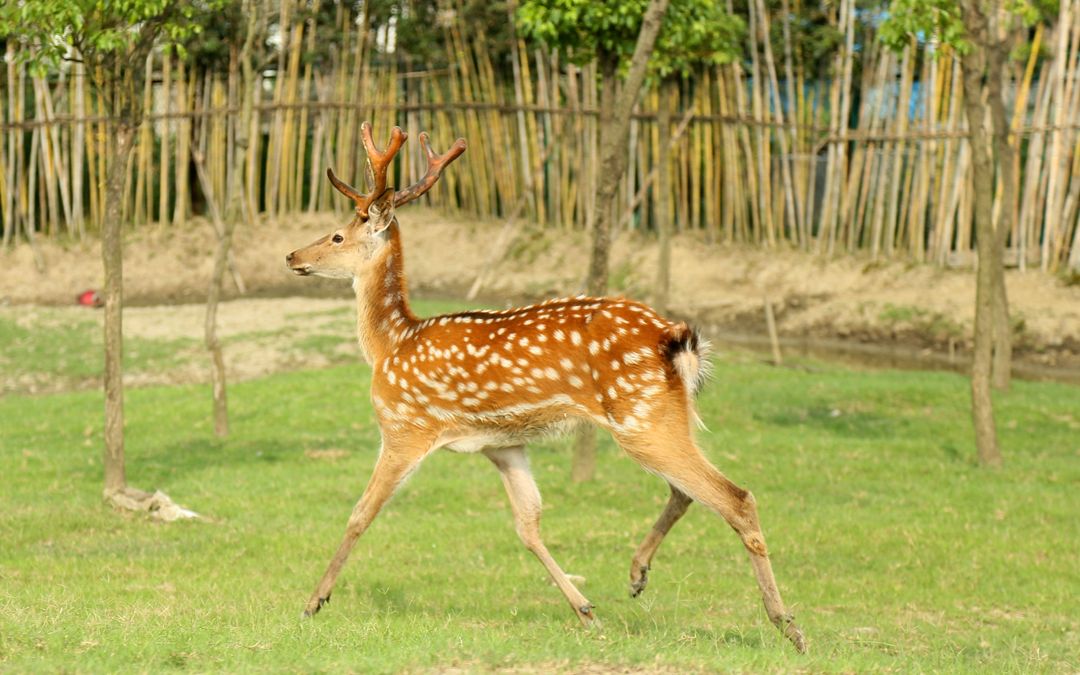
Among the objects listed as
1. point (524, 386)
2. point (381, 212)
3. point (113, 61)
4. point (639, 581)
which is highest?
point (113, 61)

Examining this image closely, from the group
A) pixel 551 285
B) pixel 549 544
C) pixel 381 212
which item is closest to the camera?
pixel 381 212

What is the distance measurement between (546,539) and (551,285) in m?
12.7

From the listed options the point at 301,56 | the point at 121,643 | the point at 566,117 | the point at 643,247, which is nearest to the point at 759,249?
the point at 643,247

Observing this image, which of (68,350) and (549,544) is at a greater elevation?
(549,544)

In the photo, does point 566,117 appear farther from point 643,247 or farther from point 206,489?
point 206,489

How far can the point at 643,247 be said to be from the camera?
2342 centimetres

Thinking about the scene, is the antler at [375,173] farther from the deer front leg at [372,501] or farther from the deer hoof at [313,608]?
the deer hoof at [313,608]

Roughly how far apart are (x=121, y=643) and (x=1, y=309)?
1661cm

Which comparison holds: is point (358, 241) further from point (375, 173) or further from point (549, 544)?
point (549, 544)

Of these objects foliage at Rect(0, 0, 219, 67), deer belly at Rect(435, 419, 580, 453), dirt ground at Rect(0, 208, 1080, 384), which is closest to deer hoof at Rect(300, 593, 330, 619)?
deer belly at Rect(435, 419, 580, 453)

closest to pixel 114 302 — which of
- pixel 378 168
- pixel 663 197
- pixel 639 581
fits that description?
pixel 378 168

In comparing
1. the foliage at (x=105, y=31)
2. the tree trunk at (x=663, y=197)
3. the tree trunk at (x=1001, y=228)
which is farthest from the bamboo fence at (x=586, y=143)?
the foliage at (x=105, y=31)

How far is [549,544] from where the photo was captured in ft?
33.1

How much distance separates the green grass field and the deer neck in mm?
1361
